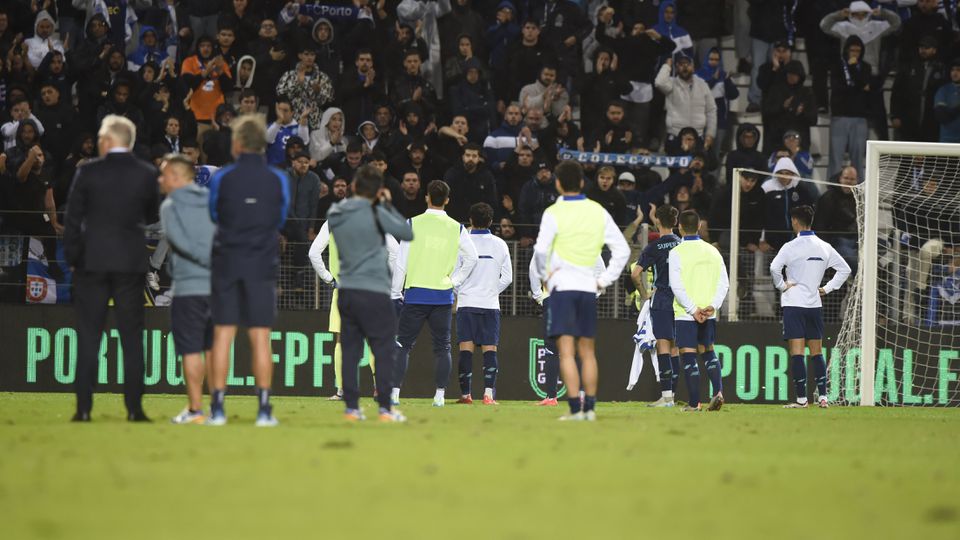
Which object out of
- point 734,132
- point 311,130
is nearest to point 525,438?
point 311,130

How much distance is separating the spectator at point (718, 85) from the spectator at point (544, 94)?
2.62 m

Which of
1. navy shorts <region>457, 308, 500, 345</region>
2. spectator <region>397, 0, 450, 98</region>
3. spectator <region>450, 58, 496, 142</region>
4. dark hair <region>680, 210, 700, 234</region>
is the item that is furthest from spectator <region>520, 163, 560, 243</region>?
dark hair <region>680, 210, 700, 234</region>

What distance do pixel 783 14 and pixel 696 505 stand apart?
64.1 feet

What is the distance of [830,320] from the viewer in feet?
65.1

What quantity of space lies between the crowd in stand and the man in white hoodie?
26 millimetres

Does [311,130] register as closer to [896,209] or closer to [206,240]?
[896,209]

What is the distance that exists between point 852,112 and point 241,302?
15730 mm

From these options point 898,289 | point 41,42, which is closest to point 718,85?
point 898,289

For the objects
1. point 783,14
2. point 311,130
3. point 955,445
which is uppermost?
point 783,14

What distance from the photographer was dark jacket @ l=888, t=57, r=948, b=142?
77.7 feet

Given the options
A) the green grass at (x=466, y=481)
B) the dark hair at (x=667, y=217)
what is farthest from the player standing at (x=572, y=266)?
the dark hair at (x=667, y=217)

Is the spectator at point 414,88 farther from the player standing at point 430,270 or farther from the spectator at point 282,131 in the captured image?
the player standing at point 430,270

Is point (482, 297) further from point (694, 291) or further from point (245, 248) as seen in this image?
point (245, 248)

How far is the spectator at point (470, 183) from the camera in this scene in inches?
816
